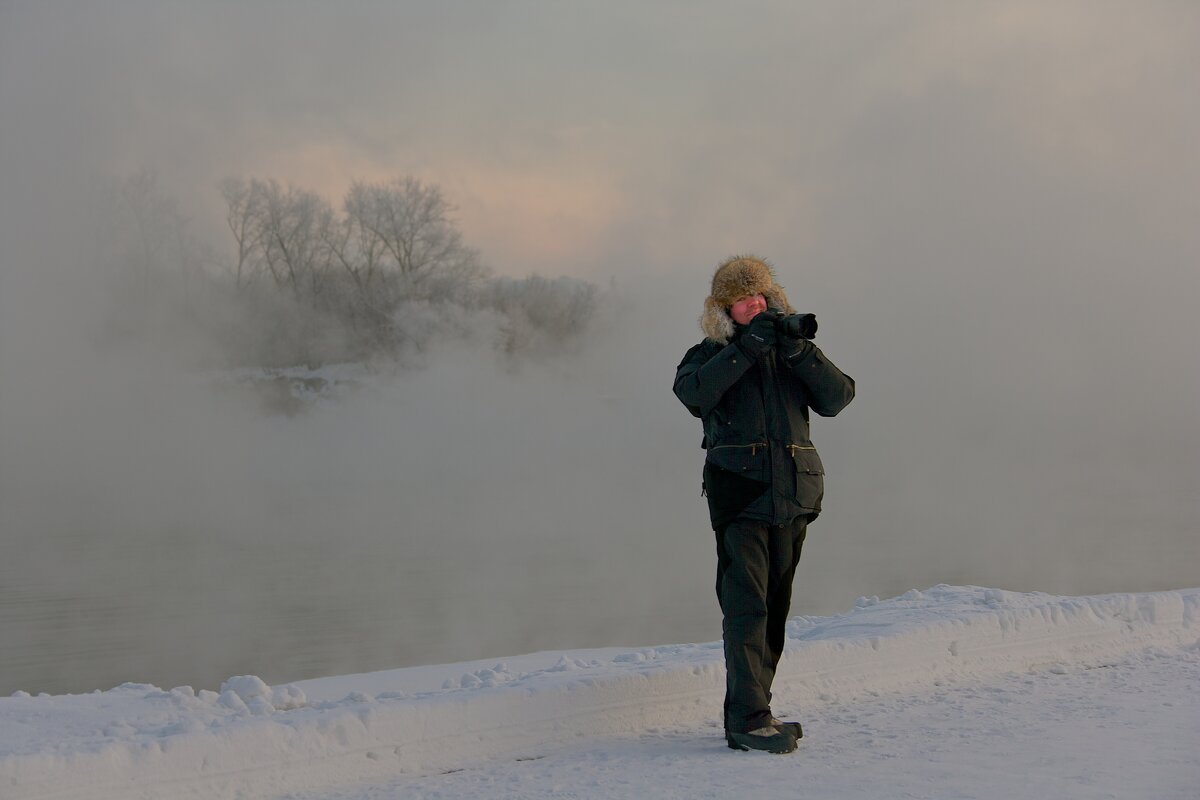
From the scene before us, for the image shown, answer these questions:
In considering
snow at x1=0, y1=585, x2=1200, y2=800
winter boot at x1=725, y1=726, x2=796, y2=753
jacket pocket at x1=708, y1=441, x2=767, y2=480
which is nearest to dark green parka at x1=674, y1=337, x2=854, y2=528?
jacket pocket at x1=708, y1=441, x2=767, y2=480

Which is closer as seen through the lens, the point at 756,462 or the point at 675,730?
the point at 756,462

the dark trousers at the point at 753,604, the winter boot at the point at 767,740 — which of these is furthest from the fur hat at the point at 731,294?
the winter boot at the point at 767,740

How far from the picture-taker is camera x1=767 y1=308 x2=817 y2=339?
3.84 meters

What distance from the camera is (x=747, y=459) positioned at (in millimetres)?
3916

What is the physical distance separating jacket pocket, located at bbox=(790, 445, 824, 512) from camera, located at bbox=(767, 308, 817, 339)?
1.18 feet

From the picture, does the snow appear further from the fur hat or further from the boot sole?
the fur hat

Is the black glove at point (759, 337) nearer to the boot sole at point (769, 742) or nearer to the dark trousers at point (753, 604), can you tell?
the dark trousers at point (753, 604)

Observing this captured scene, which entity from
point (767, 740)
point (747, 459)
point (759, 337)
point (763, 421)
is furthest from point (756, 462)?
point (767, 740)

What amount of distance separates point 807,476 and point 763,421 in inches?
9.0

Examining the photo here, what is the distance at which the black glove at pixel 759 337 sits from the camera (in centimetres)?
389

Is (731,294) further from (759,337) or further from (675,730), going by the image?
(675,730)

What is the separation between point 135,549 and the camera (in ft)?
57.4

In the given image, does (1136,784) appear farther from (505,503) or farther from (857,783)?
(505,503)

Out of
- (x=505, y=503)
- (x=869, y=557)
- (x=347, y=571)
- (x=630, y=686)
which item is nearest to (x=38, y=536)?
(x=347, y=571)
